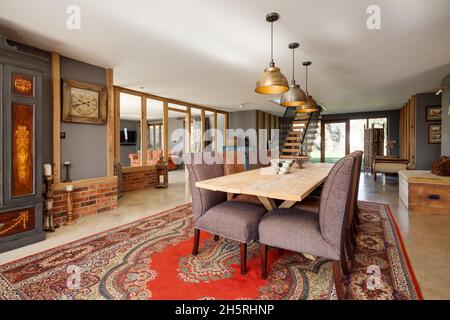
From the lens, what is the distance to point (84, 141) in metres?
3.67

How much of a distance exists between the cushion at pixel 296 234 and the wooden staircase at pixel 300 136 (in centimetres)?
551

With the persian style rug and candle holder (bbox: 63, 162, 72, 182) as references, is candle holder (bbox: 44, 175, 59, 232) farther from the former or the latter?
the persian style rug

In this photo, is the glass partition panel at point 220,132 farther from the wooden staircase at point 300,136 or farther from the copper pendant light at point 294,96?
the copper pendant light at point 294,96

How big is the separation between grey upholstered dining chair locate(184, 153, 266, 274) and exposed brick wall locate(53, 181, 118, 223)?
2.30 metres

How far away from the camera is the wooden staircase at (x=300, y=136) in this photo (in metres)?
7.19

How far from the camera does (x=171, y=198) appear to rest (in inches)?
189

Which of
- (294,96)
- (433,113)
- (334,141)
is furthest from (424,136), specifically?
(294,96)

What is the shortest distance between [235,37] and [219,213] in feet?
7.15

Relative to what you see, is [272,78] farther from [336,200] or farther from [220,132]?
[220,132]

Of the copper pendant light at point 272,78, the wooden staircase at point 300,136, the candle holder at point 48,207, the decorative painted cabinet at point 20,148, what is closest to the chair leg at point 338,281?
the copper pendant light at point 272,78
